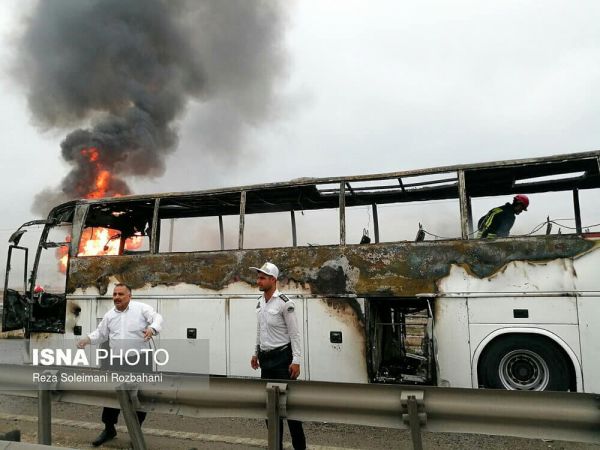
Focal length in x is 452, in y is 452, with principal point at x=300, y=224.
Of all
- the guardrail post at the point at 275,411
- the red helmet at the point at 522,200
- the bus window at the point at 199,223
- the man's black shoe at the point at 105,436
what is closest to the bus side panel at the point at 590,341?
the red helmet at the point at 522,200

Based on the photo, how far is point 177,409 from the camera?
3.69 meters

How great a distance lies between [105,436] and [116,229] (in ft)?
16.2

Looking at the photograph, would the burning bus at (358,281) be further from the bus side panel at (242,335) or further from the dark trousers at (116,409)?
the dark trousers at (116,409)

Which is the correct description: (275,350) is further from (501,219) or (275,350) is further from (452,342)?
(501,219)

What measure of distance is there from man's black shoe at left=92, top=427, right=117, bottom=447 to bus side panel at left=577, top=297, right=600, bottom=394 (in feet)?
18.1

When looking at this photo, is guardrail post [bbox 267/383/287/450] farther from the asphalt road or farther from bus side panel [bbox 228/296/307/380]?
bus side panel [bbox 228/296/307/380]

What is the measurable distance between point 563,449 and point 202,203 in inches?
248

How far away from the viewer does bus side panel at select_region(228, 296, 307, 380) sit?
689 centimetres

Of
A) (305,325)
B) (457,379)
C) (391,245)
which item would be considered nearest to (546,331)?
(457,379)

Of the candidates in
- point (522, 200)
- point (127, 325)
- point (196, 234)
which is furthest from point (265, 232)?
point (522, 200)

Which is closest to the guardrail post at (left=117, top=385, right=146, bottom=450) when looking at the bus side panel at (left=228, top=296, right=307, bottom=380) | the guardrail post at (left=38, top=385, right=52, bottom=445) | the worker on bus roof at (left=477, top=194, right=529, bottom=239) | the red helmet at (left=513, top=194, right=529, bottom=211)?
the guardrail post at (left=38, top=385, right=52, bottom=445)

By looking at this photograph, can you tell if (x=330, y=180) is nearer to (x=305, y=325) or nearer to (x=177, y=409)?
(x=305, y=325)

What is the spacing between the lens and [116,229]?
896cm

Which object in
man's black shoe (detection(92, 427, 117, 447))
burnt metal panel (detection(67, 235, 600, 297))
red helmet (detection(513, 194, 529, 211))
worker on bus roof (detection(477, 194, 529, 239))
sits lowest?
man's black shoe (detection(92, 427, 117, 447))
